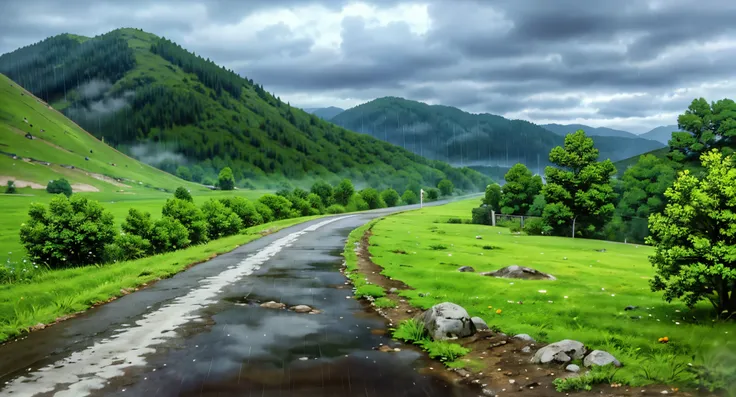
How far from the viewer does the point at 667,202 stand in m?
84.9

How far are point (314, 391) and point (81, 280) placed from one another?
2418 centimetres

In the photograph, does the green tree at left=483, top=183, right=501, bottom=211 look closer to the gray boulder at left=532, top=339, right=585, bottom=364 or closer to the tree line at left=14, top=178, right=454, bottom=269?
the tree line at left=14, top=178, right=454, bottom=269

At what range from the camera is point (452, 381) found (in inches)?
522

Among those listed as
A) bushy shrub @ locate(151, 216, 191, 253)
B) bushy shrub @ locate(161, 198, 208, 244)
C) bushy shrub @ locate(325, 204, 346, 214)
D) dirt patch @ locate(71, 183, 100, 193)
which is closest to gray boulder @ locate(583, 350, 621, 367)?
bushy shrub @ locate(151, 216, 191, 253)

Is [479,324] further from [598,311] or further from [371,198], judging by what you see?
[371,198]

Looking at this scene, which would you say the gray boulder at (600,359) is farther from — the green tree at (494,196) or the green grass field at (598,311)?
the green tree at (494,196)

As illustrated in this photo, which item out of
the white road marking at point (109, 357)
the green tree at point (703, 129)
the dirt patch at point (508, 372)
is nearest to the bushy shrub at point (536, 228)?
the green tree at point (703, 129)

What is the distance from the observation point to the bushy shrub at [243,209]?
290 ft

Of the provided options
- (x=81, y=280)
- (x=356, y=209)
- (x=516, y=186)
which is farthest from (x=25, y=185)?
(x=516, y=186)

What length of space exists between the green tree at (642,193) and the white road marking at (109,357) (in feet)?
310

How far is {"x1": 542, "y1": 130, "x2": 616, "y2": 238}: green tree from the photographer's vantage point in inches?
3157

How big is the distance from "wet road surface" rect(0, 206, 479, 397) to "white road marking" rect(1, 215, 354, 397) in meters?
0.03

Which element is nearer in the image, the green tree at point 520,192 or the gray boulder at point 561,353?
the gray boulder at point 561,353

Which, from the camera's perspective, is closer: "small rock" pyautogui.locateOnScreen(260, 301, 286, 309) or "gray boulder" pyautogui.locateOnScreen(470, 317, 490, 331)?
"gray boulder" pyautogui.locateOnScreen(470, 317, 490, 331)
